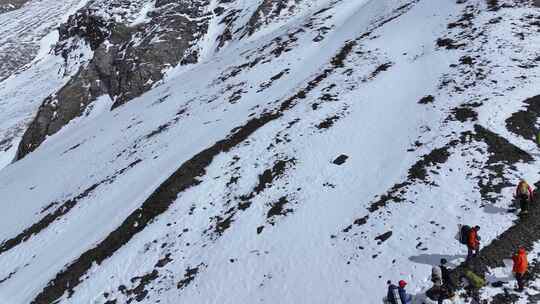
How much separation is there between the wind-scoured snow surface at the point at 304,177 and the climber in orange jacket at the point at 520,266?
2563mm

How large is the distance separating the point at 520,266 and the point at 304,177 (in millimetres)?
13412

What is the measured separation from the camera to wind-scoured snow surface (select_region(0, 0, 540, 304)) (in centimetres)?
2006

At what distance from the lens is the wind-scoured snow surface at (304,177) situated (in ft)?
65.8

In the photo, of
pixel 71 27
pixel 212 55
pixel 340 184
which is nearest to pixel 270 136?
pixel 340 184

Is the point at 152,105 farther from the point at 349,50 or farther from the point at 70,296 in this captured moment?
the point at 70,296

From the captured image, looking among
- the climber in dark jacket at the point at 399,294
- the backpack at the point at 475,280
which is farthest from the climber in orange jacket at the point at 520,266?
the climber in dark jacket at the point at 399,294

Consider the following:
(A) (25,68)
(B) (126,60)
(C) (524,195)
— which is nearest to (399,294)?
(C) (524,195)

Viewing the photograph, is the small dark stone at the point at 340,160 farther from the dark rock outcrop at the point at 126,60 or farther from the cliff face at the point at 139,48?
the dark rock outcrop at the point at 126,60

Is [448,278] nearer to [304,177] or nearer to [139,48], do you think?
[304,177]

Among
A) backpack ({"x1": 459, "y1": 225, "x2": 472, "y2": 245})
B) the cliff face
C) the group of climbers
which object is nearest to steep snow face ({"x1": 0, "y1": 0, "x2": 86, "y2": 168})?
the cliff face

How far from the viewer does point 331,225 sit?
2212 cm

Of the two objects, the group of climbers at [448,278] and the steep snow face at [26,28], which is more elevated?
the steep snow face at [26,28]

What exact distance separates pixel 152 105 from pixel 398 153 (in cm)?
3702

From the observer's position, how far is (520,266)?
14.9m
